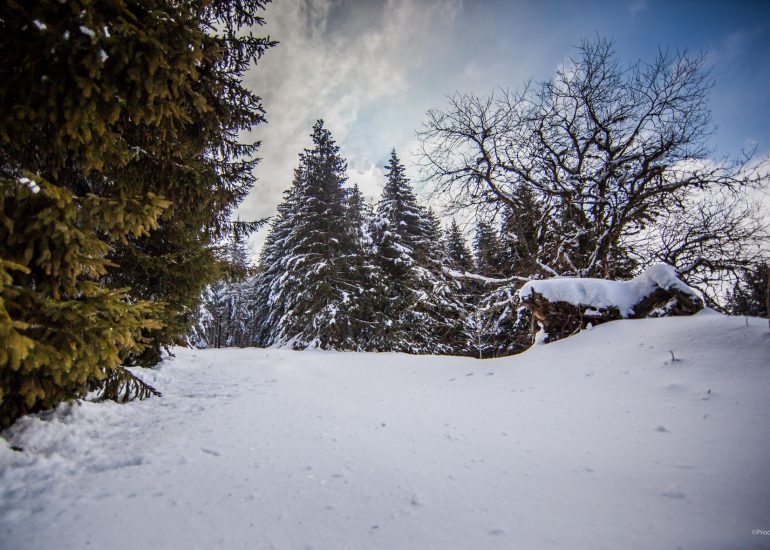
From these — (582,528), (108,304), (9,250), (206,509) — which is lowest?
(206,509)

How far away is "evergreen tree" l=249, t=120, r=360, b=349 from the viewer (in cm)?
1441

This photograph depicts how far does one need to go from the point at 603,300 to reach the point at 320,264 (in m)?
11.2

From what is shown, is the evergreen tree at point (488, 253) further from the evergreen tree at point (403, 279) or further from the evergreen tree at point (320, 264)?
the evergreen tree at point (320, 264)

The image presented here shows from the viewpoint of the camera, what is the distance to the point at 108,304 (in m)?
2.28

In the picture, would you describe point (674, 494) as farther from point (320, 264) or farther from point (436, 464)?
point (320, 264)

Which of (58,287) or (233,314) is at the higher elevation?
(233,314)

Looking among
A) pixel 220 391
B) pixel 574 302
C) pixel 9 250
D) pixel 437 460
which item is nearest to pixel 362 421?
pixel 437 460

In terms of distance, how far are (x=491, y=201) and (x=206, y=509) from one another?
972cm

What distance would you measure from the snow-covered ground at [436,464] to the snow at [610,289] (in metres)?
1.48

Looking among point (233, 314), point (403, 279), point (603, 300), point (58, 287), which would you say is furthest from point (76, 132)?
point (233, 314)

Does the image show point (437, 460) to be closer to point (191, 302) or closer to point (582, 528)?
point (582, 528)

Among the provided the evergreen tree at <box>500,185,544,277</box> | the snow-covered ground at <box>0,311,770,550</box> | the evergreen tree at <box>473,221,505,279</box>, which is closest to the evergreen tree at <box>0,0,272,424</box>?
the snow-covered ground at <box>0,311,770,550</box>

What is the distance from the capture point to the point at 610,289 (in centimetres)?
589

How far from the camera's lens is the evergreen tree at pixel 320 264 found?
47.3 ft
